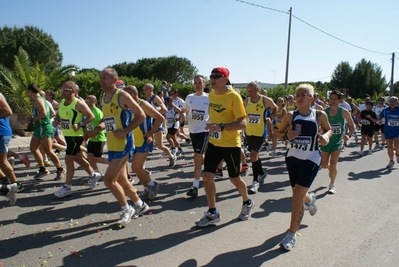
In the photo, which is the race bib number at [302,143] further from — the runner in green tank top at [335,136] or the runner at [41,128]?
the runner at [41,128]

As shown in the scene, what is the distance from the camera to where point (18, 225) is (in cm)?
464

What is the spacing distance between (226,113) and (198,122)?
1788 mm

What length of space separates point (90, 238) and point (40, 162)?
149 inches

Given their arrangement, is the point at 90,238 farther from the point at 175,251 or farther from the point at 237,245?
the point at 237,245

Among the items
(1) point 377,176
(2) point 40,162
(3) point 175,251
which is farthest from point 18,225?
(1) point 377,176

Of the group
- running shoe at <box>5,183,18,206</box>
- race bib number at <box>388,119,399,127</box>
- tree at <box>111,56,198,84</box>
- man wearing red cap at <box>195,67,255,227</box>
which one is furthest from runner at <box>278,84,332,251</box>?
tree at <box>111,56,198,84</box>

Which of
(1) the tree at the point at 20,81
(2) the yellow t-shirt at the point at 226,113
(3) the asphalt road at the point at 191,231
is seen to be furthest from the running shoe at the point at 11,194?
(1) the tree at the point at 20,81

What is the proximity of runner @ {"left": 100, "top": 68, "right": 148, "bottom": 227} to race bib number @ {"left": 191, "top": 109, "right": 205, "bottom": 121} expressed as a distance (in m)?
1.96

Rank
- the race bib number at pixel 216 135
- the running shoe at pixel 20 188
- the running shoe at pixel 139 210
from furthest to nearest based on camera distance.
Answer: the running shoe at pixel 20 188 < the running shoe at pixel 139 210 < the race bib number at pixel 216 135

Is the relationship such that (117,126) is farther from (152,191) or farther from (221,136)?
(152,191)

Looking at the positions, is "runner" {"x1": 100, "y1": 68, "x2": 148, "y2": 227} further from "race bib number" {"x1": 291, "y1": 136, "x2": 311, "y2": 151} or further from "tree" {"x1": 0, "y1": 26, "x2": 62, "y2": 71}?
"tree" {"x1": 0, "y1": 26, "x2": 62, "y2": 71}

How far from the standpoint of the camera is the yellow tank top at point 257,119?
6.67m

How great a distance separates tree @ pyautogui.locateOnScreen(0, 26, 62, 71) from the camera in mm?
36688

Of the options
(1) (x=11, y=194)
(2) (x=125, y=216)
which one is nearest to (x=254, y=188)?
(2) (x=125, y=216)
